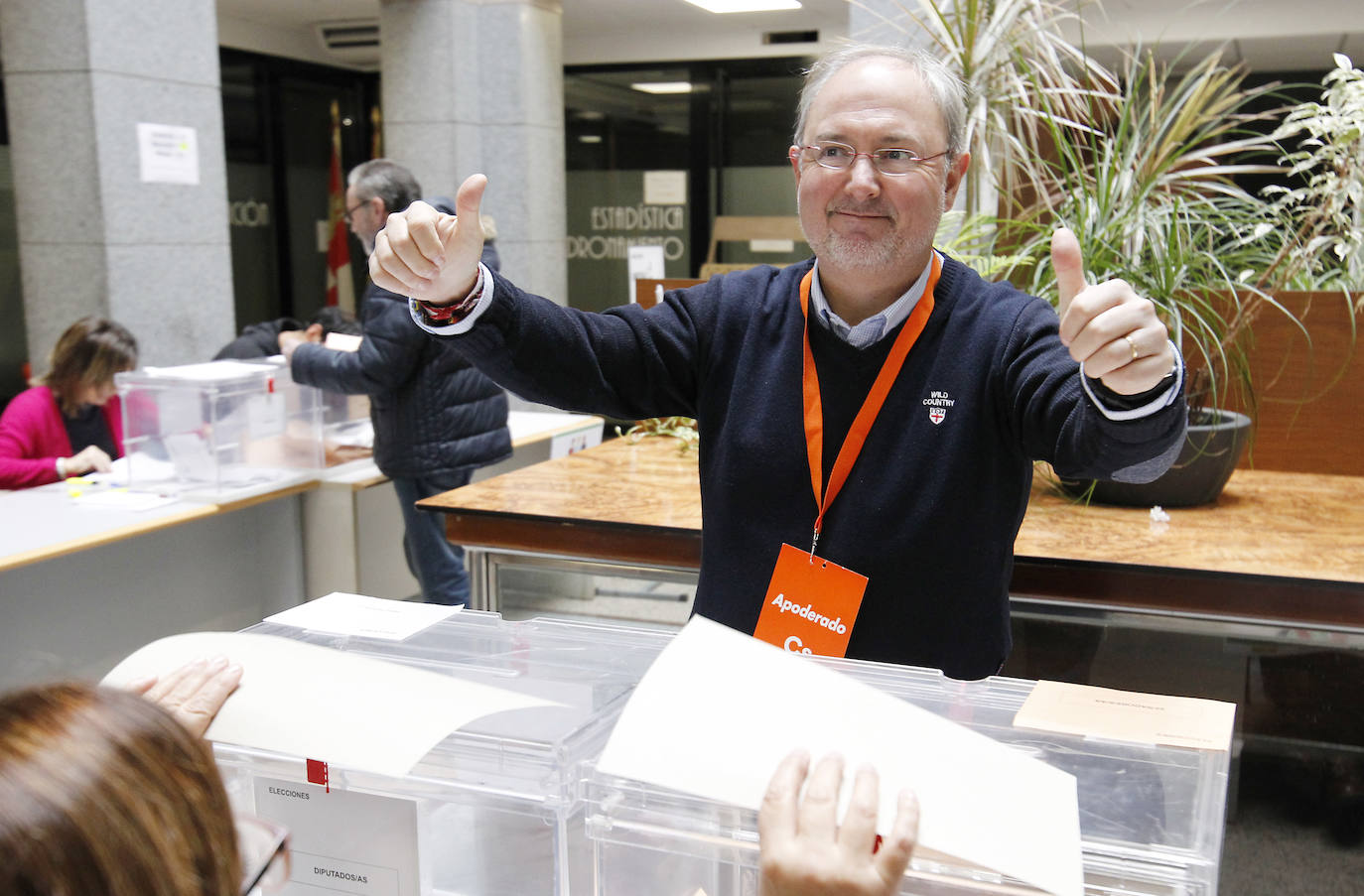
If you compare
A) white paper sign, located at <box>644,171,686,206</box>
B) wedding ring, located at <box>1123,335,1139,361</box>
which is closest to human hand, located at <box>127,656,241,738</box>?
wedding ring, located at <box>1123,335,1139,361</box>

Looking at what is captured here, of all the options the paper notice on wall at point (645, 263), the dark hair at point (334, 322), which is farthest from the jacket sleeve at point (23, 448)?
the paper notice on wall at point (645, 263)

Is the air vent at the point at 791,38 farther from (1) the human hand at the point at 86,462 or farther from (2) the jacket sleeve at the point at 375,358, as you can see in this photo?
(1) the human hand at the point at 86,462

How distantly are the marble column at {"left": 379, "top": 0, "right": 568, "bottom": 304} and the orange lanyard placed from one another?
5.46m

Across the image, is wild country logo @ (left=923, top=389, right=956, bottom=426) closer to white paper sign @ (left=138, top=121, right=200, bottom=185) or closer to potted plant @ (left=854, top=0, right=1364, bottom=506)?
potted plant @ (left=854, top=0, right=1364, bottom=506)

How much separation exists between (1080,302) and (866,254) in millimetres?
396

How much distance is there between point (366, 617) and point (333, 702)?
28 centimetres

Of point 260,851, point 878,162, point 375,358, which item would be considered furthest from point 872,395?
point 375,358

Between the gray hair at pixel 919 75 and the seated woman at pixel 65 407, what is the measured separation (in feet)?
9.45

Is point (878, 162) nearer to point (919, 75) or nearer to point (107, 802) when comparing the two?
point (919, 75)

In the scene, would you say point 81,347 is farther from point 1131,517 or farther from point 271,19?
point 271,19

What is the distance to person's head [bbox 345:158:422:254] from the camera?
3498 mm

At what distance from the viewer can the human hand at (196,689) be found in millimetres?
821

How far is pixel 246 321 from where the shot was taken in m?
8.76

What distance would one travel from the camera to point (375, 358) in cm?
341
